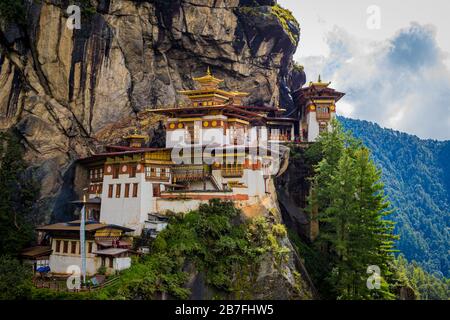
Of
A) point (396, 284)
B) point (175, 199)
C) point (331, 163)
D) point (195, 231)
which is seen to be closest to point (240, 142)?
point (331, 163)

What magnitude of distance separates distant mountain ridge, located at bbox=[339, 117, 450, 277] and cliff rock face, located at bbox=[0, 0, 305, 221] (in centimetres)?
8970

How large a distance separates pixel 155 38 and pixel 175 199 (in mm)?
20108

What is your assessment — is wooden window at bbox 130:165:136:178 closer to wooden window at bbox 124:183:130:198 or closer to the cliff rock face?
wooden window at bbox 124:183:130:198

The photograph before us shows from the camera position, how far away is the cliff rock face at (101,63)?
133ft

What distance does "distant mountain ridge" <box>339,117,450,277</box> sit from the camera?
428ft

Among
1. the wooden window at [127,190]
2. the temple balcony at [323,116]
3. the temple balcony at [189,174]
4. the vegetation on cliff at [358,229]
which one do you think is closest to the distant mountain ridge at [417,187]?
the temple balcony at [323,116]

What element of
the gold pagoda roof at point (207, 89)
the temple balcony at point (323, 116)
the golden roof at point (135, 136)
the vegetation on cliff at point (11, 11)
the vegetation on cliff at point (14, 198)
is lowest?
the vegetation on cliff at point (14, 198)

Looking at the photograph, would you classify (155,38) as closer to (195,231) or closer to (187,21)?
(187,21)

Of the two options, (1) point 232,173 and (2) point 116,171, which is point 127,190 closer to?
(2) point 116,171

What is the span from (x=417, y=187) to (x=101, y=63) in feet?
473

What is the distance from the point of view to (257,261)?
33656 millimetres

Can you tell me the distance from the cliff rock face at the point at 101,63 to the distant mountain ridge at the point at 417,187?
89.7 m

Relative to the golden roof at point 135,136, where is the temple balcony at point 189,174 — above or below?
below

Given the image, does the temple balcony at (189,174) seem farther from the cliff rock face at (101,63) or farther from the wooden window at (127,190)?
the cliff rock face at (101,63)
